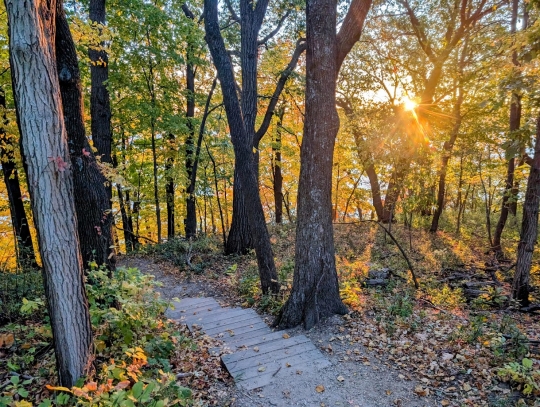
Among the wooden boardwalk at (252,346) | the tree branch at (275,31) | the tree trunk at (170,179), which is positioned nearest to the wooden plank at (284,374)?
the wooden boardwalk at (252,346)

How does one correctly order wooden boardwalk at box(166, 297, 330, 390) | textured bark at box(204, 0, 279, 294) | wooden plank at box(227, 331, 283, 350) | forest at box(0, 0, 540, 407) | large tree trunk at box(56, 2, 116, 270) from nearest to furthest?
1. forest at box(0, 0, 540, 407)
2. wooden boardwalk at box(166, 297, 330, 390)
3. large tree trunk at box(56, 2, 116, 270)
4. wooden plank at box(227, 331, 283, 350)
5. textured bark at box(204, 0, 279, 294)

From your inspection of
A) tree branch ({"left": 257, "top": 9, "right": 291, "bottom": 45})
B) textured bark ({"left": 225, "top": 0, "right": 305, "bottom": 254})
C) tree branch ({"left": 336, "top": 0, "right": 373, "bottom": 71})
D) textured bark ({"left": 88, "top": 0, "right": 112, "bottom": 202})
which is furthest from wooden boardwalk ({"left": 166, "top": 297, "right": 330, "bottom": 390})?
tree branch ({"left": 257, "top": 9, "right": 291, "bottom": 45})

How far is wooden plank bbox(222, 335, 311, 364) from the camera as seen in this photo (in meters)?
3.89

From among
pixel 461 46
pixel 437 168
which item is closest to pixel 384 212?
pixel 437 168

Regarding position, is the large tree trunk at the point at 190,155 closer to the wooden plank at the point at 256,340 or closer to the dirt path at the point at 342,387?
the wooden plank at the point at 256,340

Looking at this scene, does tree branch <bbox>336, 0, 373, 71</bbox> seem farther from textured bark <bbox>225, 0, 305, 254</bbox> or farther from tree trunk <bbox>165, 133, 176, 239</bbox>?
tree trunk <bbox>165, 133, 176, 239</bbox>

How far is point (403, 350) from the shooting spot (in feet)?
13.0

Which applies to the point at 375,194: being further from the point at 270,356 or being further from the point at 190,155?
the point at 270,356

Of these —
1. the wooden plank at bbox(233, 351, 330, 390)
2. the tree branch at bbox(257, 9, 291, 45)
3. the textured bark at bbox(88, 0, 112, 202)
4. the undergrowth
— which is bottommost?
the wooden plank at bbox(233, 351, 330, 390)

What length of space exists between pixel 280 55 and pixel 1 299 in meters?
10.6

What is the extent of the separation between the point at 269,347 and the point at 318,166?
255cm

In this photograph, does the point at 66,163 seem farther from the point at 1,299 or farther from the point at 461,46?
the point at 461,46

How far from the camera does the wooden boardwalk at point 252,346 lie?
3594 millimetres

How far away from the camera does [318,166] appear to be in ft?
15.1
